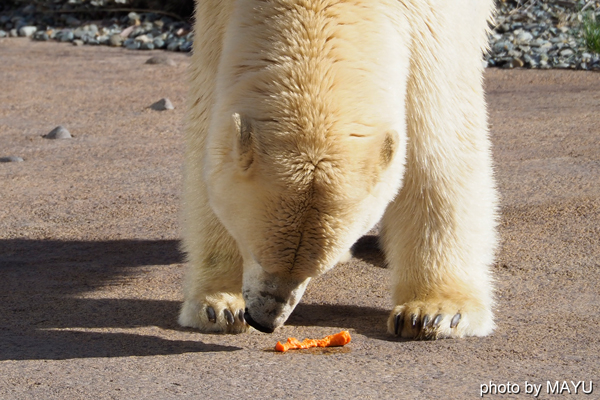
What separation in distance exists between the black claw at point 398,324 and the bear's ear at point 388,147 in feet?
2.88

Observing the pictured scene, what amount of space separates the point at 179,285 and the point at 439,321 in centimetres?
146

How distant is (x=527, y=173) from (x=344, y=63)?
358 centimetres

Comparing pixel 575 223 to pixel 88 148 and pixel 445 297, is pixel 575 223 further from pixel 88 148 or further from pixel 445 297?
pixel 88 148

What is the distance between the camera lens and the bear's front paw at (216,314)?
3684mm

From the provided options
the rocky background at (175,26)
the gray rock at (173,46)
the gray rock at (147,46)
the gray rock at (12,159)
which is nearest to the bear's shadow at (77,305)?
the gray rock at (12,159)

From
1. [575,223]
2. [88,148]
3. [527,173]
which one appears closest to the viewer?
[575,223]

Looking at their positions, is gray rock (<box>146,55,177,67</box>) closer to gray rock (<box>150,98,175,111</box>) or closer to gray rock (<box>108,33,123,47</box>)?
gray rock (<box>108,33,123,47</box>)

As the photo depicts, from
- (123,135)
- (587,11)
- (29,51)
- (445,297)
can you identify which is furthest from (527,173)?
(29,51)

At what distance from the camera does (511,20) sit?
11555 millimetres

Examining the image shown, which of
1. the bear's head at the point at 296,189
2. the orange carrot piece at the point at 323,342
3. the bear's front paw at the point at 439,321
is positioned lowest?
the orange carrot piece at the point at 323,342

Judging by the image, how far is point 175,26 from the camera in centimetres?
1243

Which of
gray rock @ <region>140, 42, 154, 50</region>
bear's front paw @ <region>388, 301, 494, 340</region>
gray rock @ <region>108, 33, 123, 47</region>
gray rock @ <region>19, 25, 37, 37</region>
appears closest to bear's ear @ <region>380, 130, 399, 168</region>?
bear's front paw @ <region>388, 301, 494, 340</region>

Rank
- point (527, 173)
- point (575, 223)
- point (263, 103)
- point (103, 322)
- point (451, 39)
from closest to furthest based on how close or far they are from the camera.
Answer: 1. point (263, 103)
2. point (451, 39)
3. point (103, 322)
4. point (575, 223)
5. point (527, 173)

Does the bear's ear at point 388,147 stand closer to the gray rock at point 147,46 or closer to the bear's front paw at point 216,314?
the bear's front paw at point 216,314
